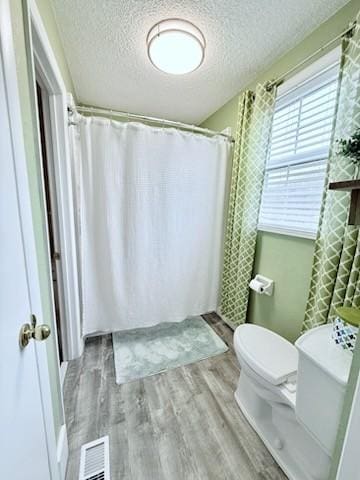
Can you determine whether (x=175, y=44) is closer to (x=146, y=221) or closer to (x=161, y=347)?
(x=146, y=221)

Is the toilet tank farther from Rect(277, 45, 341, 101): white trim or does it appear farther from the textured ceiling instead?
the textured ceiling

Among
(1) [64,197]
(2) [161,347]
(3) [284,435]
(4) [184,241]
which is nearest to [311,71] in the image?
(4) [184,241]

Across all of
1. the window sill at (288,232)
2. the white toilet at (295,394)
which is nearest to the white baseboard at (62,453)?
the white toilet at (295,394)

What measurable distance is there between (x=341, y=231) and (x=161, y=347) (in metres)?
1.62

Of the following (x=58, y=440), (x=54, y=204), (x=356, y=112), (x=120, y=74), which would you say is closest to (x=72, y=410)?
(x=58, y=440)

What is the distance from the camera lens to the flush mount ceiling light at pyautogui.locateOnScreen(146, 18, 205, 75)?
3.98 ft

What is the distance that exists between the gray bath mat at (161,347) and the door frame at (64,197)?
391 mm

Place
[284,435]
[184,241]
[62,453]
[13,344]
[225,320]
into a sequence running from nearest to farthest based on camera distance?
1. [13,344]
2. [62,453]
3. [284,435]
4. [184,241]
5. [225,320]

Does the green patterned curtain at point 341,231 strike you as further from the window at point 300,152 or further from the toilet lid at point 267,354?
the toilet lid at point 267,354

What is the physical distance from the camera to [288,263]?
1.52m

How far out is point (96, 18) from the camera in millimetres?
1218

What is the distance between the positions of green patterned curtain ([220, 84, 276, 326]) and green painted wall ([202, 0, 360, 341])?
0.10 m

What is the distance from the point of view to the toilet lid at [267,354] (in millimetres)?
1055

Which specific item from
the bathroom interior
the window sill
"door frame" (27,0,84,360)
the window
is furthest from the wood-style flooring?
the window
